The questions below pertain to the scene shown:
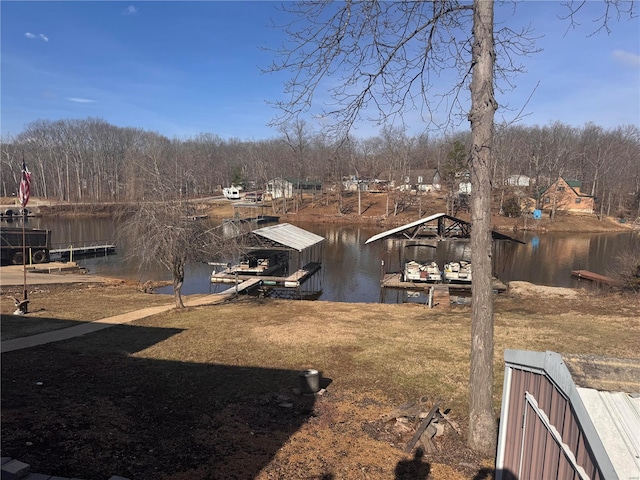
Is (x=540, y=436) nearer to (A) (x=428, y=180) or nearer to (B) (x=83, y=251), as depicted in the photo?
(B) (x=83, y=251)

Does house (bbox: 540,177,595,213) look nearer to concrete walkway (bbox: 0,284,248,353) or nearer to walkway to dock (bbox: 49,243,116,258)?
walkway to dock (bbox: 49,243,116,258)

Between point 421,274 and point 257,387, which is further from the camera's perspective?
point 421,274

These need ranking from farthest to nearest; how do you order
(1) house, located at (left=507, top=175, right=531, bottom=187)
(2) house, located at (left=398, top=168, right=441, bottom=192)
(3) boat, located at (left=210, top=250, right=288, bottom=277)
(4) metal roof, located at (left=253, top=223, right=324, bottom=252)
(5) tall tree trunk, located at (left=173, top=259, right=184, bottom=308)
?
(2) house, located at (left=398, top=168, right=441, bottom=192) → (1) house, located at (left=507, top=175, right=531, bottom=187) → (3) boat, located at (left=210, top=250, right=288, bottom=277) → (4) metal roof, located at (left=253, top=223, right=324, bottom=252) → (5) tall tree trunk, located at (left=173, top=259, right=184, bottom=308)

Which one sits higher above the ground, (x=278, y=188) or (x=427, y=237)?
(x=278, y=188)

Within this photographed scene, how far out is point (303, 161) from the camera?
84625mm

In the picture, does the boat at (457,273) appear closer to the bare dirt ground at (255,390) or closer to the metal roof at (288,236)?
the metal roof at (288,236)

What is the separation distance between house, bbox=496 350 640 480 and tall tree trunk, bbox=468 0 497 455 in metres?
1.21

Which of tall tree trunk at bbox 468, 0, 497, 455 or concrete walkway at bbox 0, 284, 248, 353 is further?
concrete walkway at bbox 0, 284, 248, 353

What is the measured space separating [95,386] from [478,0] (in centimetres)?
861

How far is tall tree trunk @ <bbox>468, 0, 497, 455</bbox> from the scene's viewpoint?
17.4 ft

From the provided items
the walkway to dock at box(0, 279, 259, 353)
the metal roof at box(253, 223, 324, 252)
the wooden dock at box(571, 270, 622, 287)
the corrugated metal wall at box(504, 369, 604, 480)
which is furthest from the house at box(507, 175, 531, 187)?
the corrugated metal wall at box(504, 369, 604, 480)

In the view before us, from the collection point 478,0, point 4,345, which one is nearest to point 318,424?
point 478,0

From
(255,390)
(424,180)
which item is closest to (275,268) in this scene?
(255,390)

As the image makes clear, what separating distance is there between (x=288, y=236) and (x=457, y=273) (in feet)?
36.2
